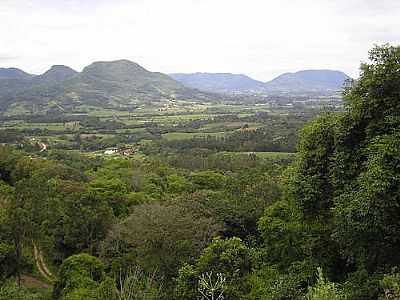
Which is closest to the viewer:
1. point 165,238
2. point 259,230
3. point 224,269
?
point 224,269

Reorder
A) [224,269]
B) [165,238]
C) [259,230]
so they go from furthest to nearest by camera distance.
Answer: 1. [259,230]
2. [165,238]
3. [224,269]

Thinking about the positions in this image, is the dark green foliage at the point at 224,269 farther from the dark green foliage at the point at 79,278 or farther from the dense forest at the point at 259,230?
the dark green foliage at the point at 79,278

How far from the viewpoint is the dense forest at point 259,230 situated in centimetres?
1228

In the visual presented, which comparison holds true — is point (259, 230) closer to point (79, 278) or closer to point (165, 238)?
point (165, 238)

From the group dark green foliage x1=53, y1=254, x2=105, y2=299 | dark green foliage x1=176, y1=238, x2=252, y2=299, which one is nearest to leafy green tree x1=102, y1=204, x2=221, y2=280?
dark green foliage x1=53, y1=254, x2=105, y2=299

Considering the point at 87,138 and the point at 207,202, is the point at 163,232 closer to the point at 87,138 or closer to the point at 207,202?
the point at 207,202

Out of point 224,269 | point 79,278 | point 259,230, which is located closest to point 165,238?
point 224,269

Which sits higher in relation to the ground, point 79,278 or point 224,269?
point 224,269

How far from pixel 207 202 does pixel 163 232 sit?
679 cm

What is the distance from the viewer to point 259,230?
20031mm

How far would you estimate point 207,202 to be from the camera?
998 inches

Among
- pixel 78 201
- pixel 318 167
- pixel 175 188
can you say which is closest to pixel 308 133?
pixel 318 167

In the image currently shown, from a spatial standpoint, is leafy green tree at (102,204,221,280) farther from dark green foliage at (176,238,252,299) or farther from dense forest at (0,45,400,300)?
dark green foliage at (176,238,252,299)

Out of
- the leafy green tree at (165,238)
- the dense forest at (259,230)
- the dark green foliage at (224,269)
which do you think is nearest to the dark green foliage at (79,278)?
the dense forest at (259,230)
